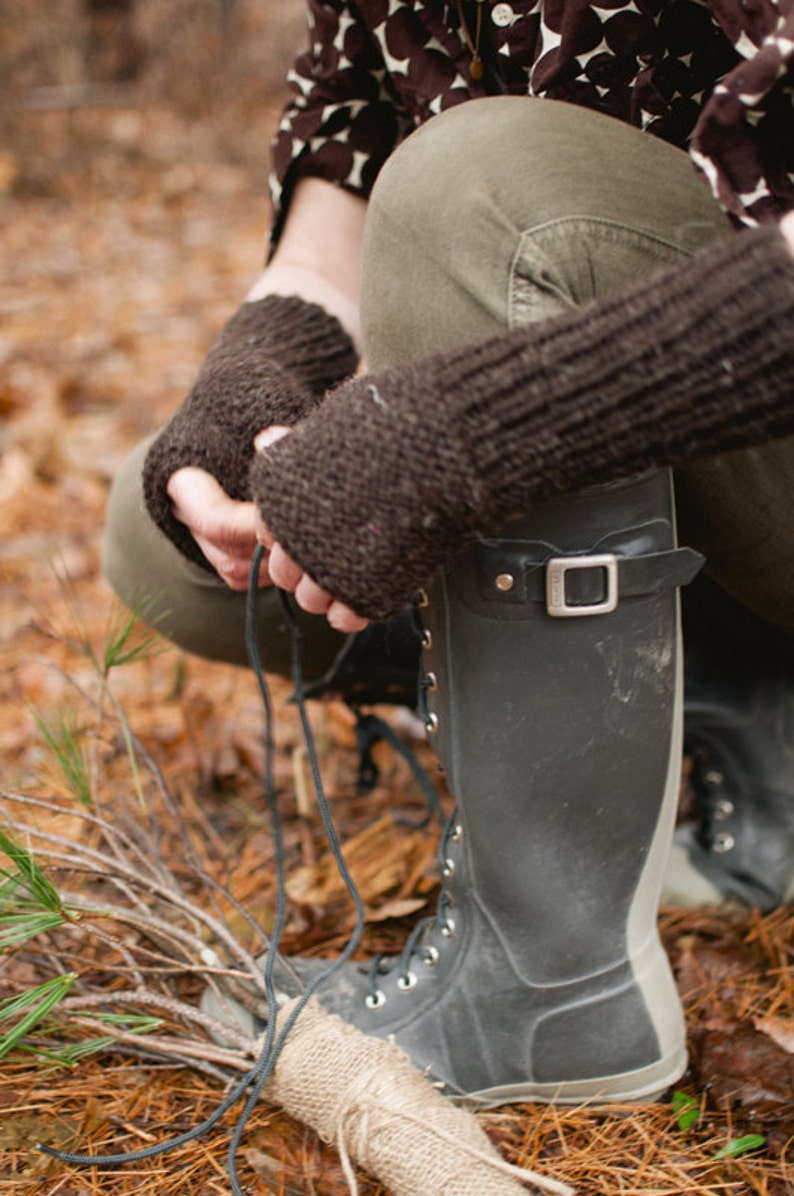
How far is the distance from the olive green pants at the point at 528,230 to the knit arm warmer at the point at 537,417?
0.10m

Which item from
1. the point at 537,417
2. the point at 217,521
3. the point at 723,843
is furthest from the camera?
the point at 723,843

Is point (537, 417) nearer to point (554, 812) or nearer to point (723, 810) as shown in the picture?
point (554, 812)

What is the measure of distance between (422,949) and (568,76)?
2.54 ft

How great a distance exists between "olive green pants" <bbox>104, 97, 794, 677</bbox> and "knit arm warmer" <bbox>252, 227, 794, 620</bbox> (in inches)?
3.8

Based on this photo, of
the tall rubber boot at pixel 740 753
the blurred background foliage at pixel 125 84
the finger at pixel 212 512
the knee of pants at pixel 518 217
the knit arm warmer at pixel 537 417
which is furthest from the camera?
the blurred background foliage at pixel 125 84

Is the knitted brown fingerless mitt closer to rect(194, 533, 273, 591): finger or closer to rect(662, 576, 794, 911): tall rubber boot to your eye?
rect(194, 533, 273, 591): finger

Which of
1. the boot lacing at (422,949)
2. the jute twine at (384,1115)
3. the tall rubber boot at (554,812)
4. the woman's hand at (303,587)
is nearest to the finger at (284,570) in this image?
the woman's hand at (303,587)

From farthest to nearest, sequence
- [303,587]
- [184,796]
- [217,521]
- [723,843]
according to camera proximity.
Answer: [184,796] < [723,843] < [217,521] < [303,587]

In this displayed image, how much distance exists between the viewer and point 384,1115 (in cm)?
86

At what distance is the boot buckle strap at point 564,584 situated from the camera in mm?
835

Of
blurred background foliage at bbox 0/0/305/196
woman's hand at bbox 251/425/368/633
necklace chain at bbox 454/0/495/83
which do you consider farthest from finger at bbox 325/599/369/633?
blurred background foliage at bbox 0/0/305/196

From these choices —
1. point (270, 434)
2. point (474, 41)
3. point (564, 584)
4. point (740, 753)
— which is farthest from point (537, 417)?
point (740, 753)

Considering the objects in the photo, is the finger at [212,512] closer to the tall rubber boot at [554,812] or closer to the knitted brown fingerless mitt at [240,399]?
the knitted brown fingerless mitt at [240,399]

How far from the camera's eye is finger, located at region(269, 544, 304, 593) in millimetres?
822
